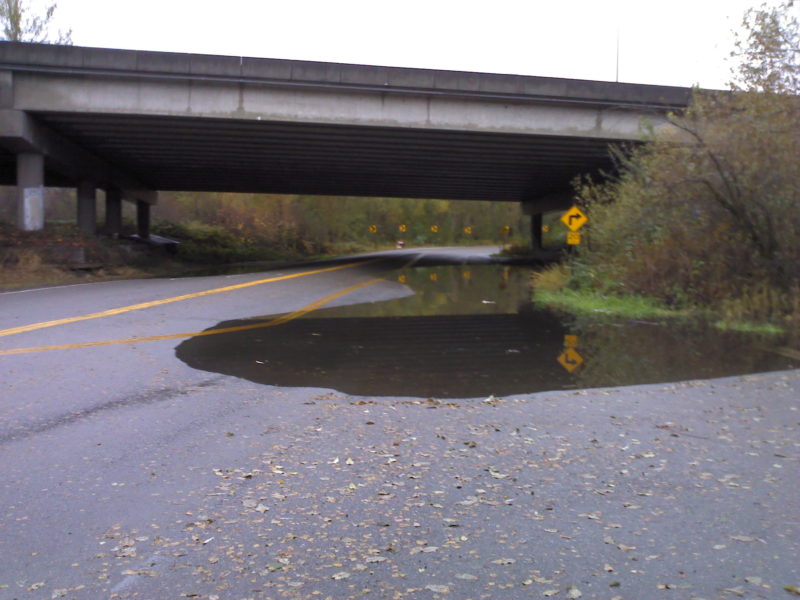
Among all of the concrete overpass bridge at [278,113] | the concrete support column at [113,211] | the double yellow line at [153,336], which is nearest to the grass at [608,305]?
the double yellow line at [153,336]

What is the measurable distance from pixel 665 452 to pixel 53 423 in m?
5.16

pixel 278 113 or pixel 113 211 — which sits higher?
pixel 278 113

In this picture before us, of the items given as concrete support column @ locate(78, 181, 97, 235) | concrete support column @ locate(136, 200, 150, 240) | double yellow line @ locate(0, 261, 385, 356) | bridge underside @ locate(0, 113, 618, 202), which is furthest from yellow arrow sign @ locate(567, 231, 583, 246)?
concrete support column @ locate(136, 200, 150, 240)

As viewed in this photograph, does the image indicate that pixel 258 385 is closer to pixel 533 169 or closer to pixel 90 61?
pixel 90 61

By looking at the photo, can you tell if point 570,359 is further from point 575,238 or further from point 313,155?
point 313,155

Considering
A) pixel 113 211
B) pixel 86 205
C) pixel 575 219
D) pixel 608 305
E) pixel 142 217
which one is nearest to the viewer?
pixel 608 305

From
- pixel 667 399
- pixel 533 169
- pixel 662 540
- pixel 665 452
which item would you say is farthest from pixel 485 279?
pixel 662 540

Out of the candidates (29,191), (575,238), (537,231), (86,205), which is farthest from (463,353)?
(537,231)

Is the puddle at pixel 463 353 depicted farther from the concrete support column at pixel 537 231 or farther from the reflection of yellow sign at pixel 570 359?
the concrete support column at pixel 537 231

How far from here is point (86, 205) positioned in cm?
3216

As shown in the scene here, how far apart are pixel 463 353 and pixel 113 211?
32229 mm

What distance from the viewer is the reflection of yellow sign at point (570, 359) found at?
9.20 metres

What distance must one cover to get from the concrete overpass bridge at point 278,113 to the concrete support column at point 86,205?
63mm

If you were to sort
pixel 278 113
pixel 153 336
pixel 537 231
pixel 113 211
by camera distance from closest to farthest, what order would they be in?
pixel 153 336 < pixel 278 113 < pixel 113 211 < pixel 537 231
